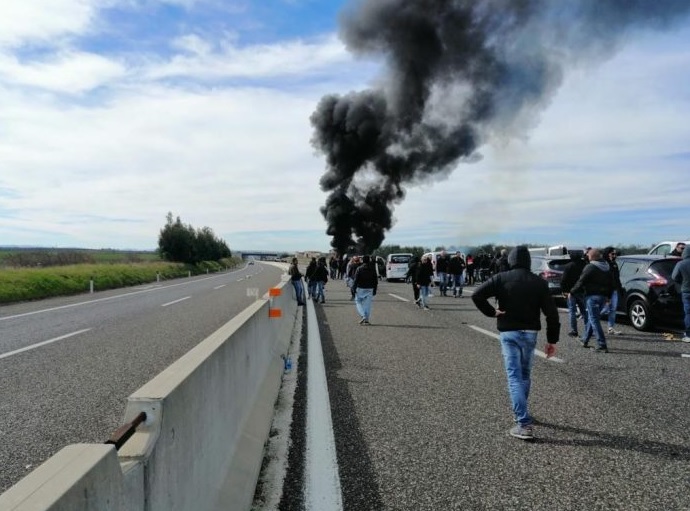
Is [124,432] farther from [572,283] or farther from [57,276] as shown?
[57,276]

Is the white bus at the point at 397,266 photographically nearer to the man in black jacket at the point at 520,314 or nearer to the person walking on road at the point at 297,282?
the person walking on road at the point at 297,282

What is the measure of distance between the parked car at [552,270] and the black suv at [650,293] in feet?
12.6

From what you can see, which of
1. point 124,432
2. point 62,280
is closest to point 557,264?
point 124,432

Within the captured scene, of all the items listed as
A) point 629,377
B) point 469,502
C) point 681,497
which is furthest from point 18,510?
point 629,377

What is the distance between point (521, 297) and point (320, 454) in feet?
7.29

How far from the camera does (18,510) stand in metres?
1.41

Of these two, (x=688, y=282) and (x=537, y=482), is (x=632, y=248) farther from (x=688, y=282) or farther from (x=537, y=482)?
(x=537, y=482)

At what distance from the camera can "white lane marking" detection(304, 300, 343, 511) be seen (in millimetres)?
3518

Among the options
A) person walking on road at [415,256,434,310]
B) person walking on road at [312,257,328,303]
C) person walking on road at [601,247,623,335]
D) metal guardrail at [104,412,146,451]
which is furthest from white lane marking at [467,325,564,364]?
person walking on road at [312,257,328,303]

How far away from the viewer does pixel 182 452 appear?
2.52m

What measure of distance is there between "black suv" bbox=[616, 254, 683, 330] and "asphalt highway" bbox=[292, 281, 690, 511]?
1.80 meters

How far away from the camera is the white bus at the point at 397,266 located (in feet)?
108

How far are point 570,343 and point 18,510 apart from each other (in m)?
9.62

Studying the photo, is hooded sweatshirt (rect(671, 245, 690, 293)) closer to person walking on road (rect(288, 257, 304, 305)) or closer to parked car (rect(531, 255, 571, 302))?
parked car (rect(531, 255, 571, 302))
